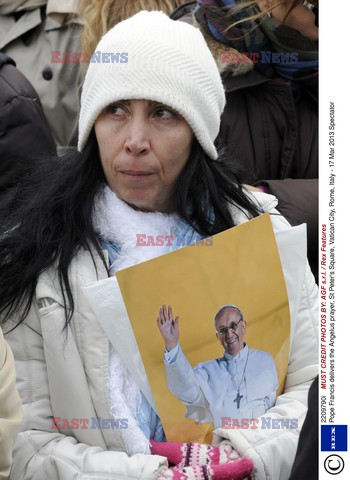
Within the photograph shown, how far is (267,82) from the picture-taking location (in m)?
3.54

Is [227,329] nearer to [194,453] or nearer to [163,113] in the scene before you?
[194,453]

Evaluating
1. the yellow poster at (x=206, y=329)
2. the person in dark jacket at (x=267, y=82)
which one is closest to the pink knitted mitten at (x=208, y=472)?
the yellow poster at (x=206, y=329)

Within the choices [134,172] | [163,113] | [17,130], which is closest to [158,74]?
[163,113]

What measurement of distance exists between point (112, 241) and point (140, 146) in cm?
28

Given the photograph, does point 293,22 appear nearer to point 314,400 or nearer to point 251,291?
point 251,291

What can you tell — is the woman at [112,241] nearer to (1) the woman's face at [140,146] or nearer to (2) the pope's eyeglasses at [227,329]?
(1) the woman's face at [140,146]

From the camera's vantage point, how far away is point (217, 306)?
258 cm

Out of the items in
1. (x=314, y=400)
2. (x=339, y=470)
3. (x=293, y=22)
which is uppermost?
(x=293, y=22)

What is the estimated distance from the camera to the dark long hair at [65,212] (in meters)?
2.57

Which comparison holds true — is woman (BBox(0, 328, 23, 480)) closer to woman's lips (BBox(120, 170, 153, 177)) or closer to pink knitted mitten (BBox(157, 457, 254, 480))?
pink knitted mitten (BBox(157, 457, 254, 480))

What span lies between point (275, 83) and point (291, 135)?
197mm

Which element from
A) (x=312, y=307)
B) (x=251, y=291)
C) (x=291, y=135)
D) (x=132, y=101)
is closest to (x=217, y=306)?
(x=251, y=291)

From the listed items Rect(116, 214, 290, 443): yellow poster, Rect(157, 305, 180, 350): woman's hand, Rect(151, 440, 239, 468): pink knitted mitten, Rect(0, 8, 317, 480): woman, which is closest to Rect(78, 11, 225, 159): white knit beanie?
Rect(0, 8, 317, 480): woman

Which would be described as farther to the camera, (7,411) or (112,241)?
(112,241)
